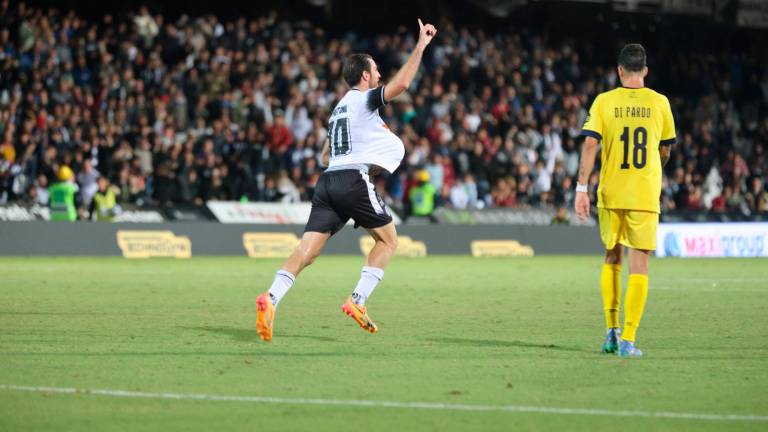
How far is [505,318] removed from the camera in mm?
12891

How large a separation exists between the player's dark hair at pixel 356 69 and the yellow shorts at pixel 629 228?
8.01ft

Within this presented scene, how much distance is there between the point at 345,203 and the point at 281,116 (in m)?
19.1

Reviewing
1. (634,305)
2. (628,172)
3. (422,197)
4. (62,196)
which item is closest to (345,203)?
(628,172)

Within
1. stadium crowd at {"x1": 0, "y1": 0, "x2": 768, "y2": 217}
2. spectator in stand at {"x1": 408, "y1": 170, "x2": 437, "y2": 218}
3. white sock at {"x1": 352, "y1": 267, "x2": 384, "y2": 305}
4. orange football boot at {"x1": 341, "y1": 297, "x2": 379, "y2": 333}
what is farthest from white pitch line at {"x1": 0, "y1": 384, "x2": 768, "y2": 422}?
spectator in stand at {"x1": 408, "y1": 170, "x2": 437, "y2": 218}

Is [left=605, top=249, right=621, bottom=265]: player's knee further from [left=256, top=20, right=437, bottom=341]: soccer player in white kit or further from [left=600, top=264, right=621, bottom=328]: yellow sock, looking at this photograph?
[left=256, top=20, right=437, bottom=341]: soccer player in white kit

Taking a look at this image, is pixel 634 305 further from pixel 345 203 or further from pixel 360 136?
pixel 360 136

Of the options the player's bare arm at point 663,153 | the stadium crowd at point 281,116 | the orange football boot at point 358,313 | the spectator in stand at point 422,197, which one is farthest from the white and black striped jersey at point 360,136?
the spectator in stand at point 422,197

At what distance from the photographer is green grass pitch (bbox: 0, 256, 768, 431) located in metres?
6.74

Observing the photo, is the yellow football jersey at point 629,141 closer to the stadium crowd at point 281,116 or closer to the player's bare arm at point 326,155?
the player's bare arm at point 326,155

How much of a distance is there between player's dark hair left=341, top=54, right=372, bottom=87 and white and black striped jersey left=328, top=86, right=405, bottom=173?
0.09 meters

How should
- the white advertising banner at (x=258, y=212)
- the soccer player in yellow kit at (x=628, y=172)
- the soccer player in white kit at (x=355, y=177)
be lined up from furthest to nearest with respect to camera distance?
the white advertising banner at (x=258, y=212) → the soccer player in white kit at (x=355, y=177) → the soccer player in yellow kit at (x=628, y=172)

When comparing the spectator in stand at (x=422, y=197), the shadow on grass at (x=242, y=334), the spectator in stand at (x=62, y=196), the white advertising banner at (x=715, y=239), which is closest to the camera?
the shadow on grass at (x=242, y=334)

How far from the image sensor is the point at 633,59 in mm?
9664

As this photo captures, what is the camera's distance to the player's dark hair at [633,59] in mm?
9672
